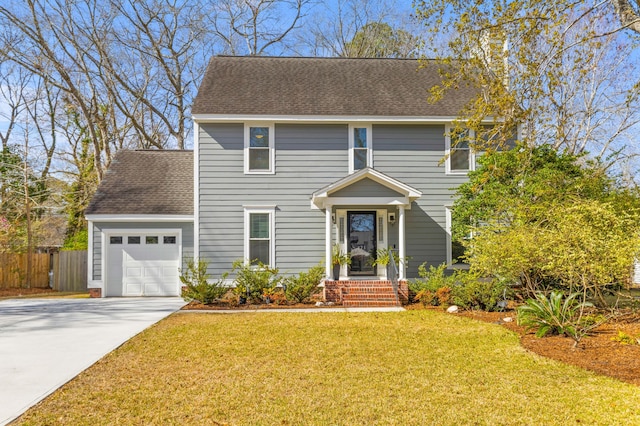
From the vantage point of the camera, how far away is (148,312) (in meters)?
11.0

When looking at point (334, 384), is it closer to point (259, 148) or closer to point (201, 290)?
point (201, 290)

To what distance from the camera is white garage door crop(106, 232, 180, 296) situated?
48.0 feet

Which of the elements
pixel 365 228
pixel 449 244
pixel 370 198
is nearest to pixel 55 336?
pixel 370 198

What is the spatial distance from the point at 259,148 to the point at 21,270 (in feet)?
34.5

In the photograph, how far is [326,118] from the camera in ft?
45.9

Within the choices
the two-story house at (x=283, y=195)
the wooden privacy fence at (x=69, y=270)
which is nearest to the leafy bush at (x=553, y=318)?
the two-story house at (x=283, y=195)

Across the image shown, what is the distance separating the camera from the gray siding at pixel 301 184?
1398 cm

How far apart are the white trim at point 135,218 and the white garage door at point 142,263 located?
50 centimetres

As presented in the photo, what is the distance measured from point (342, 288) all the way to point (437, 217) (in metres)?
3.86

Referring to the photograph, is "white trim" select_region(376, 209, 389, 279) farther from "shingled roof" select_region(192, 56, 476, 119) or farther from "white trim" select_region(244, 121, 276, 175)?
"white trim" select_region(244, 121, 276, 175)

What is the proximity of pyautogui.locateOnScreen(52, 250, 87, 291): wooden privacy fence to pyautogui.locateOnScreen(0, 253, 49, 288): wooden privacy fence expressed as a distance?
1.96 feet

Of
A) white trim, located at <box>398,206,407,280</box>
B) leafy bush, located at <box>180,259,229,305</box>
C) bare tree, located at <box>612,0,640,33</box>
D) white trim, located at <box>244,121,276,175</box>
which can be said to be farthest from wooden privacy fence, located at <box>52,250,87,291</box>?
bare tree, located at <box>612,0,640,33</box>

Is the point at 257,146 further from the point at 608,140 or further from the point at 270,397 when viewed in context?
the point at 608,140

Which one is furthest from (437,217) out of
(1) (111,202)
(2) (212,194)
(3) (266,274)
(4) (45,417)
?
(4) (45,417)
